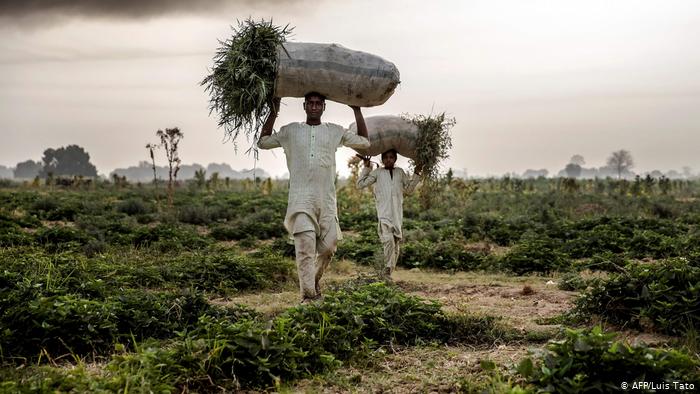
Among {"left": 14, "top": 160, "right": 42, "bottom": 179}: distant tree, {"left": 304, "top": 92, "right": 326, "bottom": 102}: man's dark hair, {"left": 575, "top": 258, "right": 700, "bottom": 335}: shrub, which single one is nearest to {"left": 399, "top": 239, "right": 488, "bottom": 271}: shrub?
{"left": 575, "top": 258, "right": 700, "bottom": 335}: shrub

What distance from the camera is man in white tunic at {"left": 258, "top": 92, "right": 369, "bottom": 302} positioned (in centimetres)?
586

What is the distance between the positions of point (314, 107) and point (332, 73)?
398 millimetres

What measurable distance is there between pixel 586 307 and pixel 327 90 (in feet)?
10.0

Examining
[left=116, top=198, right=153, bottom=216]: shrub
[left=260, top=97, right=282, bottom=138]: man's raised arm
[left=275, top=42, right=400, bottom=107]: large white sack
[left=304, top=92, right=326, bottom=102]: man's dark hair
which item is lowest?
[left=116, top=198, right=153, bottom=216]: shrub

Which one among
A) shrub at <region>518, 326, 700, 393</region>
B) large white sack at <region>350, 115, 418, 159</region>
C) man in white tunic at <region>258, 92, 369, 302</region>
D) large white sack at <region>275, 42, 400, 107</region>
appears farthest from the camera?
large white sack at <region>350, 115, 418, 159</region>

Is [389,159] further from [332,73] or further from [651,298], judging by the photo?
[651,298]

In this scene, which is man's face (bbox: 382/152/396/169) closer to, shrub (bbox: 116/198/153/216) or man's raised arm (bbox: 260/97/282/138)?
man's raised arm (bbox: 260/97/282/138)

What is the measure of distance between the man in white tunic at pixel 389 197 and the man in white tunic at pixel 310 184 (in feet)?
7.29

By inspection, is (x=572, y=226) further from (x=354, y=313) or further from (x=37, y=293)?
(x=37, y=293)

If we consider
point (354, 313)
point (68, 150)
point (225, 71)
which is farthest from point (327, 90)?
point (68, 150)

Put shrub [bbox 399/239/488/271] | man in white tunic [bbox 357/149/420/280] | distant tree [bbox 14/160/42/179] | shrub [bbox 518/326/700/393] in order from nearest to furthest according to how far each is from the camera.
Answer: shrub [bbox 518/326/700/393], man in white tunic [bbox 357/149/420/280], shrub [bbox 399/239/488/271], distant tree [bbox 14/160/42/179]

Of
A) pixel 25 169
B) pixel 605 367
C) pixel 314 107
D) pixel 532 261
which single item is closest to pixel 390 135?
pixel 314 107

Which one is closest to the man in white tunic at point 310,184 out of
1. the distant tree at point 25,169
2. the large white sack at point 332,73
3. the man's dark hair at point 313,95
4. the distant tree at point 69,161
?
the man's dark hair at point 313,95

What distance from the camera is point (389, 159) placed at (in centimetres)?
841
